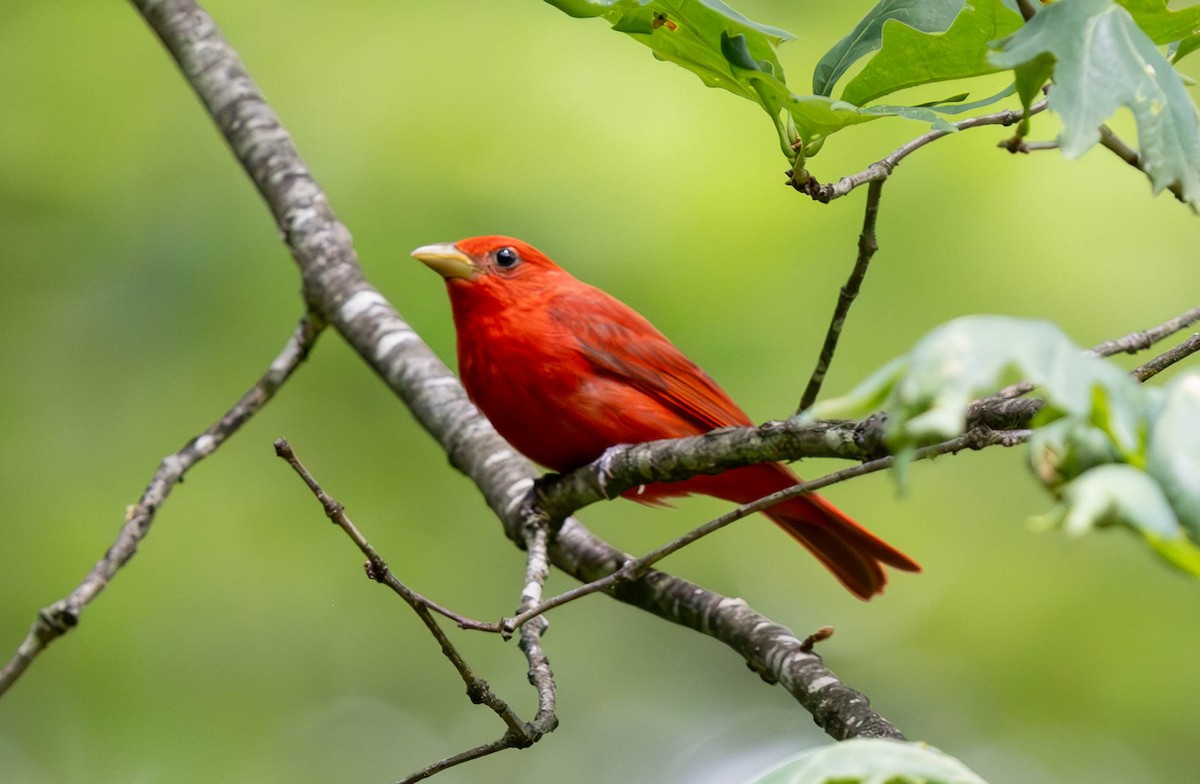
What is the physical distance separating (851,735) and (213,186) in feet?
15.1

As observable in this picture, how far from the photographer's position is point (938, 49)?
2457mm

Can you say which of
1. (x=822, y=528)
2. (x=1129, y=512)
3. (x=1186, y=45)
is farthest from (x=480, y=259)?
(x=1129, y=512)

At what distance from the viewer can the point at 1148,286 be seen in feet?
19.4

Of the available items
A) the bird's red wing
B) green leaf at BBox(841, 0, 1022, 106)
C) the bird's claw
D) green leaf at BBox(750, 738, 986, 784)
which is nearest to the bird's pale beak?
the bird's red wing

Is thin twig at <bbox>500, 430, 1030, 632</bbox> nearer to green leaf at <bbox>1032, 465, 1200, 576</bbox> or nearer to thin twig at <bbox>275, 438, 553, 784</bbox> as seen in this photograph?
thin twig at <bbox>275, 438, 553, 784</bbox>

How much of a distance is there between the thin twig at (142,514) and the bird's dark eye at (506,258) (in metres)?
0.73

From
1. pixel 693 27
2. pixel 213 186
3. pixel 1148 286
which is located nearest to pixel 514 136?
pixel 213 186

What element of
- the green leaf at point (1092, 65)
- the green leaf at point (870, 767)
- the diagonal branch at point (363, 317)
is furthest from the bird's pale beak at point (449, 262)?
the green leaf at point (870, 767)

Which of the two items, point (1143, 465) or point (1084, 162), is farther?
point (1084, 162)

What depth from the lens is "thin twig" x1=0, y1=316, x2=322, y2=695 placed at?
2.65 m

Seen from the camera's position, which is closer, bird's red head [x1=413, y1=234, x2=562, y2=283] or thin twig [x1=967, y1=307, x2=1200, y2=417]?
thin twig [x1=967, y1=307, x2=1200, y2=417]

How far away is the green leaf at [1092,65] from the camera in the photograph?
77.3 inches

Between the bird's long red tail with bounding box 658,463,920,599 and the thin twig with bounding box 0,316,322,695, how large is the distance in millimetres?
1406

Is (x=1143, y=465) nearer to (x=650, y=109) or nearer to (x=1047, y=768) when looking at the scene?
(x=650, y=109)
